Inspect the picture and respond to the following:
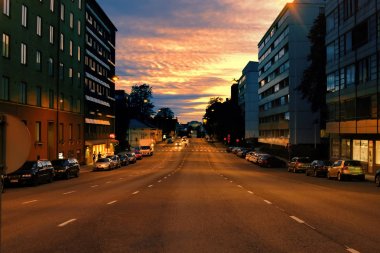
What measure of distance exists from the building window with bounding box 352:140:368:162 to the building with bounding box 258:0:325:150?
26.2 metres

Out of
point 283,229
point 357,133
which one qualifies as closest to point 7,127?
point 283,229

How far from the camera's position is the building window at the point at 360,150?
46.4 m

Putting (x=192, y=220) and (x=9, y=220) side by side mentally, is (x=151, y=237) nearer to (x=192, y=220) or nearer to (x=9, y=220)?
(x=192, y=220)

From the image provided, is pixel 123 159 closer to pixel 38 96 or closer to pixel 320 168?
pixel 38 96

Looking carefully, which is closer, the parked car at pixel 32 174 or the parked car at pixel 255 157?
the parked car at pixel 32 174

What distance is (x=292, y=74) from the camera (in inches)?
3329

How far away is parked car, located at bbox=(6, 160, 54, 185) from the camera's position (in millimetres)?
30737

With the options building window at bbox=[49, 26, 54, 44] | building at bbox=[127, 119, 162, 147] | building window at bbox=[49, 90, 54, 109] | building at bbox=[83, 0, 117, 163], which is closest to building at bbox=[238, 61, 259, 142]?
building at bbox=[127, 119, 162, 147]

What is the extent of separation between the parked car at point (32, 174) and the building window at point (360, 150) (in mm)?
28028

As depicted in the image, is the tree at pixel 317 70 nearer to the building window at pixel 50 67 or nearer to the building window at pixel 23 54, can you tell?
the building window at pixel 50 67

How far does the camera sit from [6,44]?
133 feet

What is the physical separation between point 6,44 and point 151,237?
112 ft

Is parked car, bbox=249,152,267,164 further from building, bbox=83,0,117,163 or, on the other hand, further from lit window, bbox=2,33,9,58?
lit window, bbox=2,33,9,58

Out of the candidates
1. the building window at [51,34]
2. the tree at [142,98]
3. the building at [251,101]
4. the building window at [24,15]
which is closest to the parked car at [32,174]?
the building window at [24,15]
